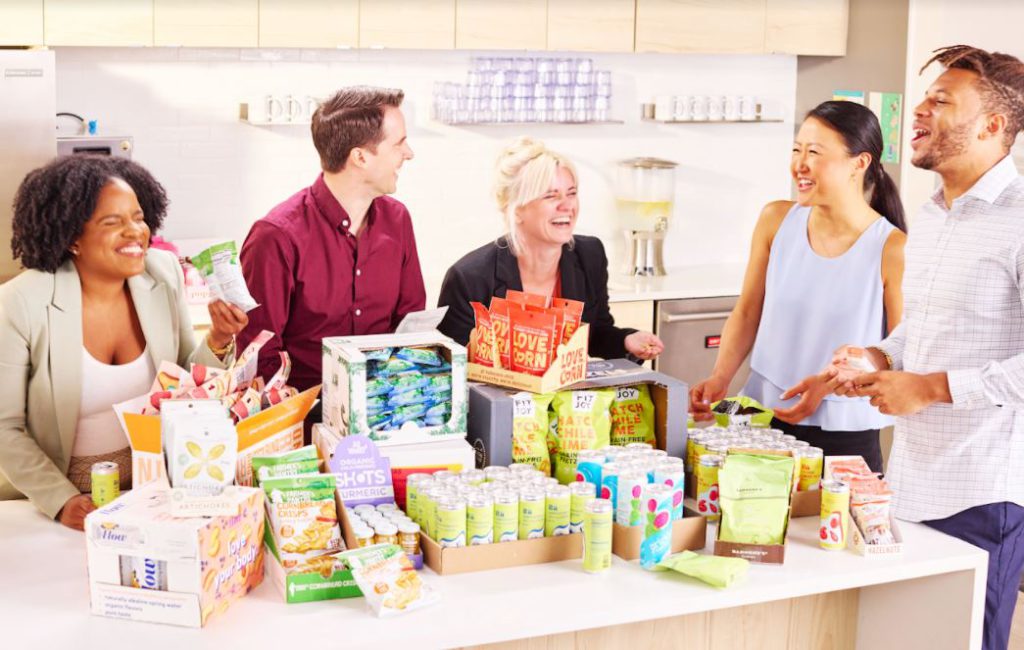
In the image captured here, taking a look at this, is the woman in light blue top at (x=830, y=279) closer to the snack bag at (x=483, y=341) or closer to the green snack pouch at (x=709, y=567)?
the snack bag at (x=483, y=341)

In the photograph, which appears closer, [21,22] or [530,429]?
[530,429]

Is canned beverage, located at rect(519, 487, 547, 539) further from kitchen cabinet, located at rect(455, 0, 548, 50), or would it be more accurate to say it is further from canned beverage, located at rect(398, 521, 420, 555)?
kitchen cabinet, located at rect(455, 0, 548, 50)

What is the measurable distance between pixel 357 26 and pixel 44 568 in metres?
3.15

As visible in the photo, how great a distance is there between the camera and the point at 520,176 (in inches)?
140

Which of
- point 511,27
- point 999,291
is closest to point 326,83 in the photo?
point 511,27

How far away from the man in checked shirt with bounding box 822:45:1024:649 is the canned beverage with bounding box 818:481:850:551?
1.40 ft

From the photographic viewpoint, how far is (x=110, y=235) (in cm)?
281

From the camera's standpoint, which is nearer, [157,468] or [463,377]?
[157,468]

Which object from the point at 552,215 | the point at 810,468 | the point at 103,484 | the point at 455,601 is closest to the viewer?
the point at 455,601

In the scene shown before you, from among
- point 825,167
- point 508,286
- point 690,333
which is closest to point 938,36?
point 690,333

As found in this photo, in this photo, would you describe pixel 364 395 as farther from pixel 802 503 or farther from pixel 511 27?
pixel 511 27

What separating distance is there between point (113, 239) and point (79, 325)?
0.21 metres

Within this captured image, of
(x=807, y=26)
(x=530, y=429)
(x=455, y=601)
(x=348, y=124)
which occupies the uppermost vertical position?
(x=807, y=26)

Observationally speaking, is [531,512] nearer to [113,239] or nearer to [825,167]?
[113,239]
